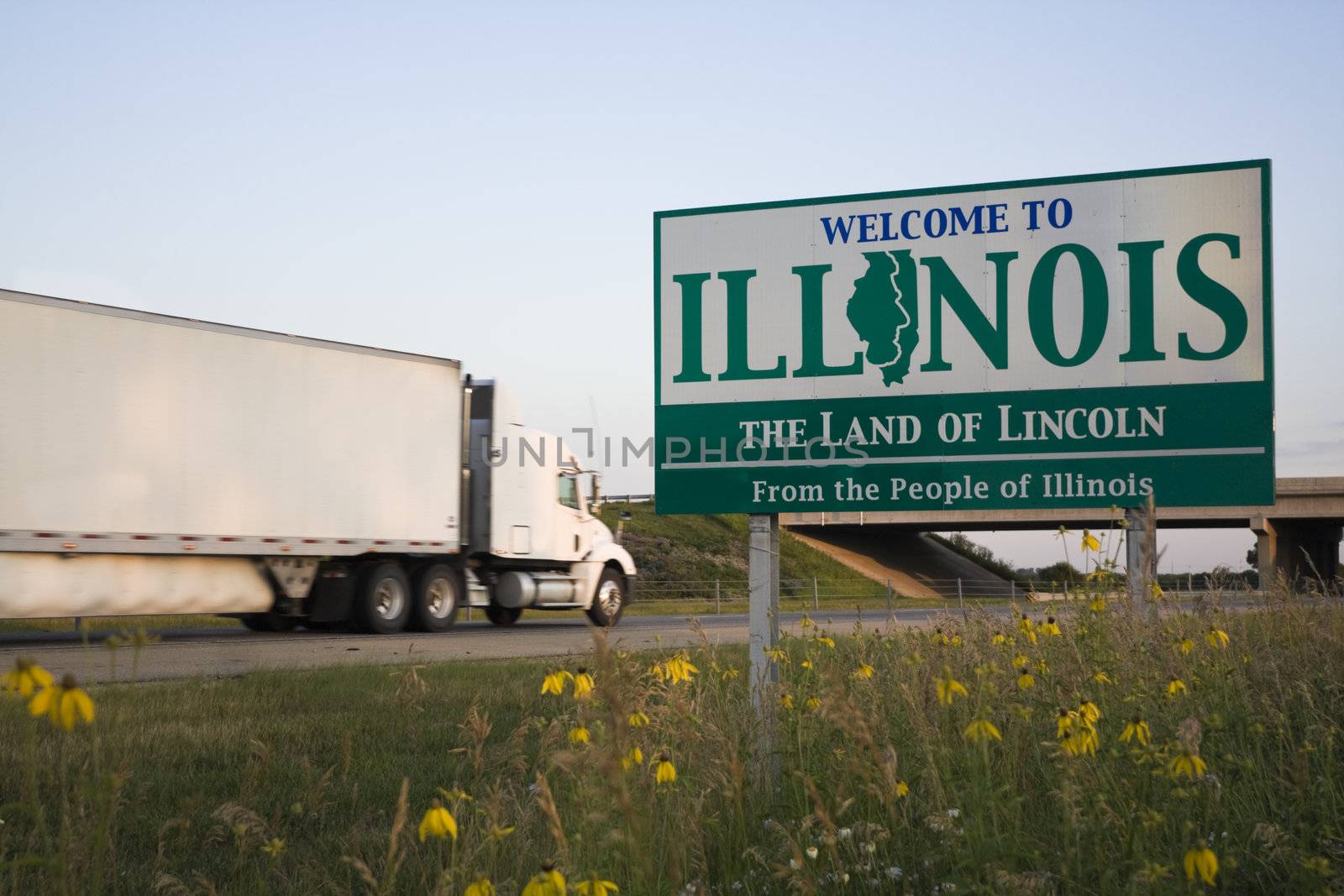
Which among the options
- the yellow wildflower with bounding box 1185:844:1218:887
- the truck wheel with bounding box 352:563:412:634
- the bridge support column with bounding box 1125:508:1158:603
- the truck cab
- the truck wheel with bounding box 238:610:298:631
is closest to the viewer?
the yellow wildflower with bounding box 1185:844:1218:887

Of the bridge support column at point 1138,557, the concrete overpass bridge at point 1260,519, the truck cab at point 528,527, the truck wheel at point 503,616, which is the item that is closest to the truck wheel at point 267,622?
the truck cab at point 528,527

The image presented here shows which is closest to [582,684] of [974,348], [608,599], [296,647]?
[974,348]

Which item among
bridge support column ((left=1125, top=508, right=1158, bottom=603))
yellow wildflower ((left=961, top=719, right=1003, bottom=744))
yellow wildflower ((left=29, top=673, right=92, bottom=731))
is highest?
bridge support column ((left=1125, top=508, right=1158, bottom=603))

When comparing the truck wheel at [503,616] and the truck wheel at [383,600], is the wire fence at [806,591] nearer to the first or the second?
the truck wheel at [503,616]

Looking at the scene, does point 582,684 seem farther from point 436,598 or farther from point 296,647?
point 436,598

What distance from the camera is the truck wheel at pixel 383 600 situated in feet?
65.6

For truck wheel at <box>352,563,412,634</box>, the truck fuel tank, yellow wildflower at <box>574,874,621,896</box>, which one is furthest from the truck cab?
yellow wildflower at <box>574,874,621,896</box>

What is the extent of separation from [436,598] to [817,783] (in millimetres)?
17575

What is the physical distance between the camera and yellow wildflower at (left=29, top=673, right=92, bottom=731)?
2107 millimetres

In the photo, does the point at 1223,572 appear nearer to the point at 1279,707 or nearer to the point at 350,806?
the point at 1279,707

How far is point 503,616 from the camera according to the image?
25844mm

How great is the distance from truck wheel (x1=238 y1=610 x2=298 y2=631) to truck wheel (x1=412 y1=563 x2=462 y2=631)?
6.96 ft

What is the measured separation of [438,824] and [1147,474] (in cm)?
471

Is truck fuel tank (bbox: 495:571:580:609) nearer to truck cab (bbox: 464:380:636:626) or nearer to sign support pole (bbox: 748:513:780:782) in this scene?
truck cab (bbox: 464:380:636:626)
